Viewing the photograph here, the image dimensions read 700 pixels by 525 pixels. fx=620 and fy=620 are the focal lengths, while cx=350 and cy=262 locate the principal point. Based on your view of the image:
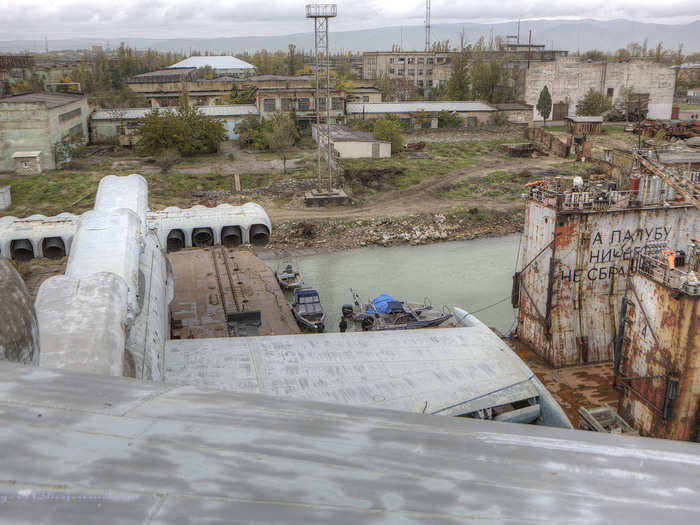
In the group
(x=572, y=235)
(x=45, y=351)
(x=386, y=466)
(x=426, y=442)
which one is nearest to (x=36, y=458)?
(x=386, y=466)

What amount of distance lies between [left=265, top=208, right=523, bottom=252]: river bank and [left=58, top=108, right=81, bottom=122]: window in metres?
22.4

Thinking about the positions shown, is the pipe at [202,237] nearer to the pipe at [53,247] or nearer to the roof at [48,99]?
the pipe at [53,247]

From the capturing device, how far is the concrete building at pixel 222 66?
10231 centimetres

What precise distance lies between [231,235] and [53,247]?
5.25 meters

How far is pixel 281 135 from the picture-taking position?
49.4 metres

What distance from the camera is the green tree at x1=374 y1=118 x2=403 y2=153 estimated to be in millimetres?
48688

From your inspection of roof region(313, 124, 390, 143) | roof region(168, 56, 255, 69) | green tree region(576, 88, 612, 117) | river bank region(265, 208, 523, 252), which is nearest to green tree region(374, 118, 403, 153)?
roof region(313, 124, 390, 143)

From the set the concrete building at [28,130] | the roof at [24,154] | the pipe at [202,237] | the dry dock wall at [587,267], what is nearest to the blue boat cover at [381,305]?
the dry dock wall at [587,267]

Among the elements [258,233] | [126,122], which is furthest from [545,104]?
[258,233]

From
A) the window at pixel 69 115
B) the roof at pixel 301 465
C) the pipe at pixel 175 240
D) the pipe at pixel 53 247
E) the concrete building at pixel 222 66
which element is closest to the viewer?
the roof at pixel 301 465

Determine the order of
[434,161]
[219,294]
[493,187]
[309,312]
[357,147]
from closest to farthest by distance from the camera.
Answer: [309,312] < [219,294] < [493,187] < [357,147] < [434,161]

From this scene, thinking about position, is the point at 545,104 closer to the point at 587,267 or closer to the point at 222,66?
the point at 587,267

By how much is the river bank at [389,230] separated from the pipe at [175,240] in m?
12.9

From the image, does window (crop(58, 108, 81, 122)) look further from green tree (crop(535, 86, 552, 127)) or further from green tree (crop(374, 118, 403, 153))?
green tree (crop(535, 86, 552, 127))
